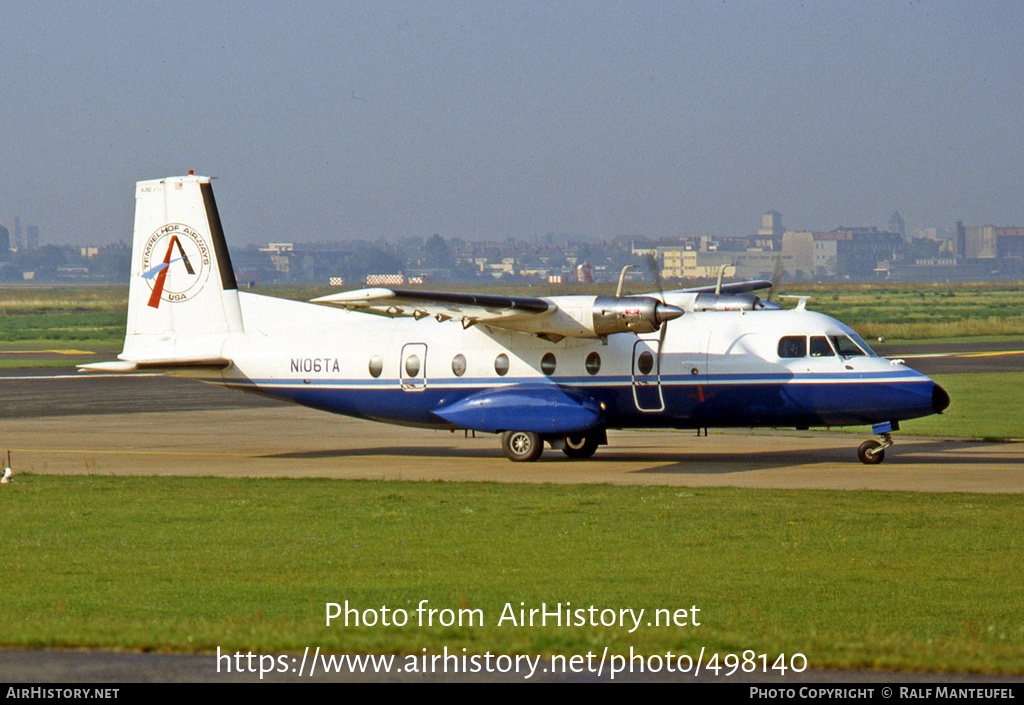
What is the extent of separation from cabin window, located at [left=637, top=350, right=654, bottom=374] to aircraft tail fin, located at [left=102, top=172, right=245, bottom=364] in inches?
378

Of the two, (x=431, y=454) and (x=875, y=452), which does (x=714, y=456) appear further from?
(x=431, y=454)

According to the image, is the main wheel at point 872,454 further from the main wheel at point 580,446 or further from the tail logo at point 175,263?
the tail logo at point 175,263

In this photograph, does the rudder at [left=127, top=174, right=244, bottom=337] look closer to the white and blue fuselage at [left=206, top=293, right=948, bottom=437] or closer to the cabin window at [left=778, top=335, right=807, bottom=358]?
the white and blue fuselage at [left=206, top=293, right=948, bottom=437]

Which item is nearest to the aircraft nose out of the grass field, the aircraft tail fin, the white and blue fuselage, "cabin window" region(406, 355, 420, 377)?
the white and blue fuselage

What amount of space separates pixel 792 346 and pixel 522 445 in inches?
241

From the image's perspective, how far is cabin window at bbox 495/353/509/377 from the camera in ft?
87.7

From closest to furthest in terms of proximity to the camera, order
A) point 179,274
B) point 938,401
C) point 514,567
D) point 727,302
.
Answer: point 514,567 < point 938,401 < point 727,302 < point 179,274

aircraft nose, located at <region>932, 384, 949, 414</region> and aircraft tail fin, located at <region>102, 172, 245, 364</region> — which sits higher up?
aircraft tail fin, located at <region>102, 172, 245, 364</region>

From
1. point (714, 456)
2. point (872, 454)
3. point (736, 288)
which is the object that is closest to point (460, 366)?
point (714, 456)

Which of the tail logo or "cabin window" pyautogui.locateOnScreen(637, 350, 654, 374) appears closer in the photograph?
"cabin window" pyautogui.locateOnScreen(637, 350, 654, 374)

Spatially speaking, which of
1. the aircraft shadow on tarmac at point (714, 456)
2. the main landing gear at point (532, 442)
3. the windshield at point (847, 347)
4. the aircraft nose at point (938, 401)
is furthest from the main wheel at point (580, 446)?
the aircraft nose at point (938, 401)

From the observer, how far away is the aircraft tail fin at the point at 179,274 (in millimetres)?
28797

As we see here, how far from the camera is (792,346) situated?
25312mm

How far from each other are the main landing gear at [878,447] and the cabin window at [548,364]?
6.67 m
